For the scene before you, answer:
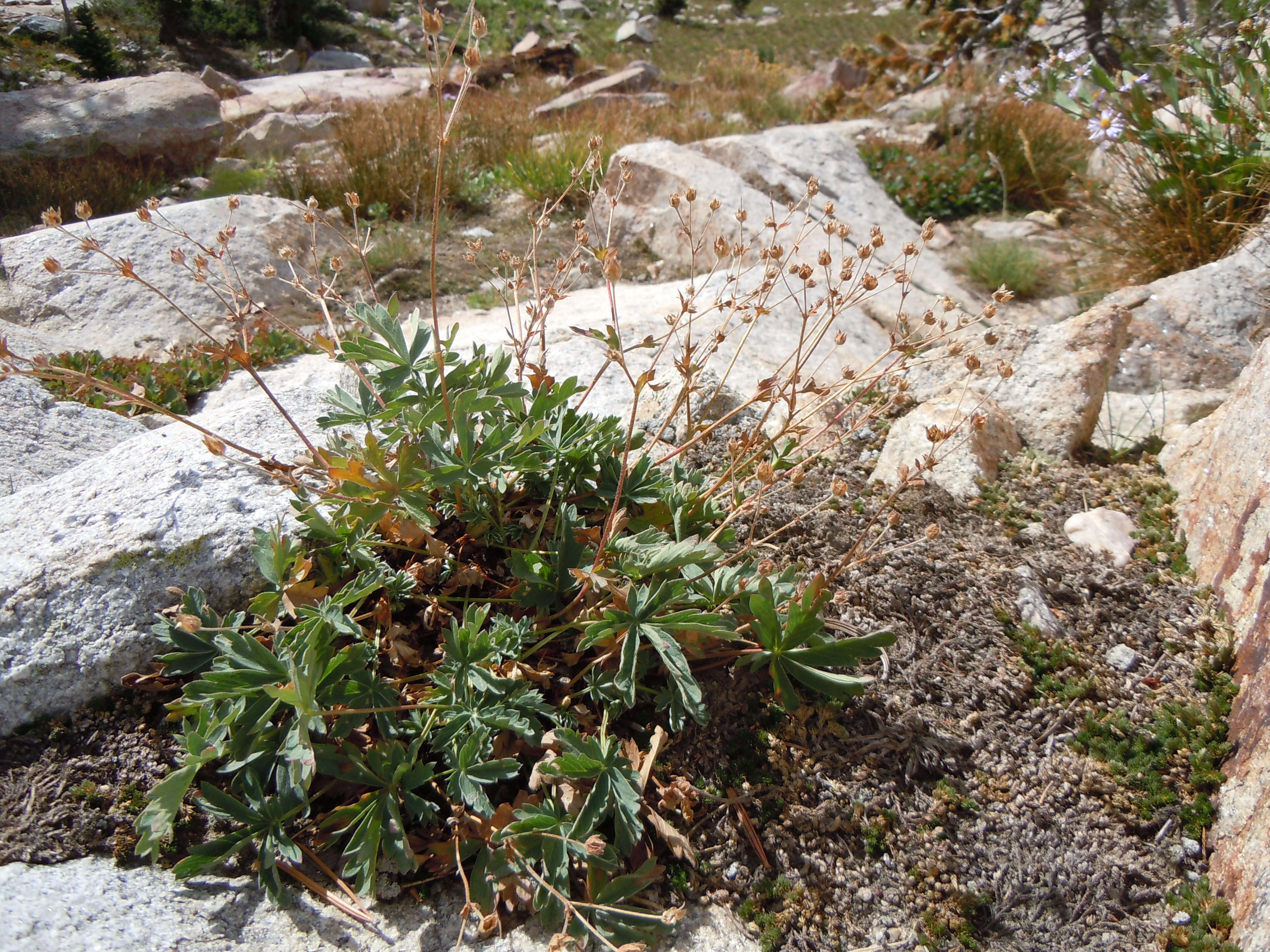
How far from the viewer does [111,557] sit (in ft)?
7.52

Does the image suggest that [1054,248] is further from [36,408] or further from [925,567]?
[36,408]

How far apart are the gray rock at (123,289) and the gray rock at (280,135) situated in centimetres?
455

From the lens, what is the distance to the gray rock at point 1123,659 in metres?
2.44

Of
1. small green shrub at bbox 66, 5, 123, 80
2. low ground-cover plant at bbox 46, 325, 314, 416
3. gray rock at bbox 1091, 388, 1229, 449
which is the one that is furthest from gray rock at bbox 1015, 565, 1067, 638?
small green shrub at bbox 66, 5, 123, 80

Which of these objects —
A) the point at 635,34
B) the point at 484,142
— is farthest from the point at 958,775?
the point at 635,34

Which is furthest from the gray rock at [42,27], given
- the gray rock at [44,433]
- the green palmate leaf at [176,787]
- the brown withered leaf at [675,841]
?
the brown withered leaf at [675,841]

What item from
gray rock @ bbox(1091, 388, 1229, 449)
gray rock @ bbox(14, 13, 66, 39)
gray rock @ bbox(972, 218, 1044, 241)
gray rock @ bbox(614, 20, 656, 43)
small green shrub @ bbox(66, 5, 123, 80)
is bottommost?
gray rock @ bbox(614, 20, 656, 43)

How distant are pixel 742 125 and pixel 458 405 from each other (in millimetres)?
10203

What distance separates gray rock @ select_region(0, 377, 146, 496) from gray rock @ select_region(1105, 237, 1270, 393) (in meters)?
4.91

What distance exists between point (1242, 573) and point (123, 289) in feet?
20.5

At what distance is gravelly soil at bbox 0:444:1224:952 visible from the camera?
1.92m

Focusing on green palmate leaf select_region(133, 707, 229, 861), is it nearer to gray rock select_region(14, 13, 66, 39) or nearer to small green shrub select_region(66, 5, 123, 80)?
gray rock select_region(14, 13, 66, 39)

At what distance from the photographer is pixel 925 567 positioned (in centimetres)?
268

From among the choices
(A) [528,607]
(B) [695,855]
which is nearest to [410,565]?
(A) [528,607]
